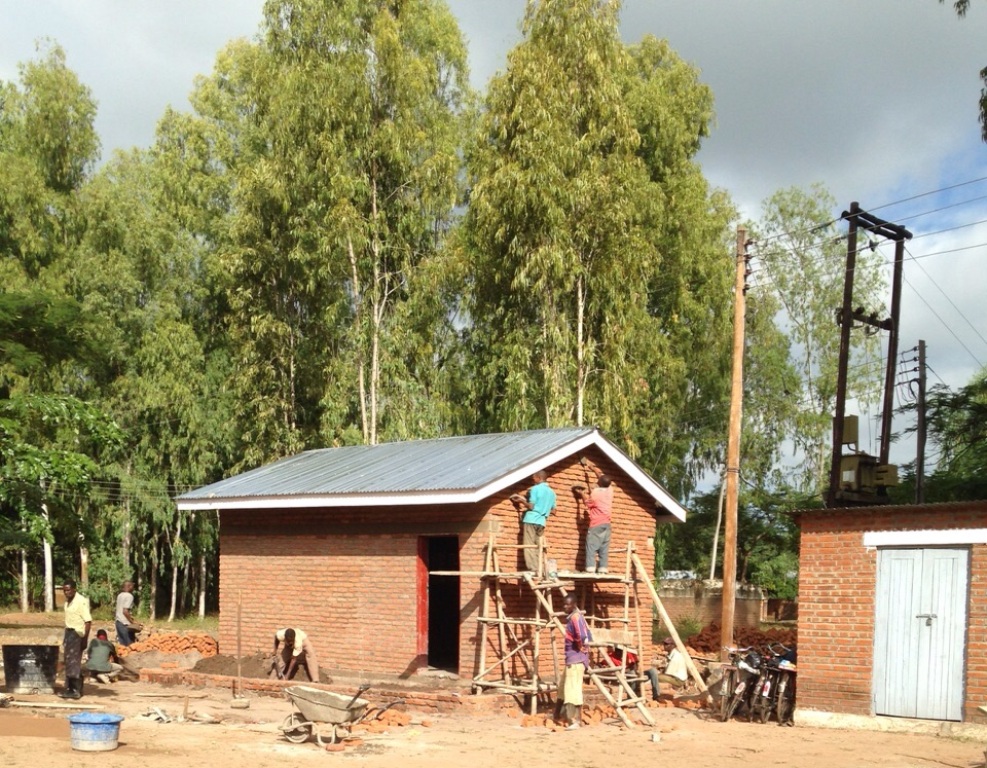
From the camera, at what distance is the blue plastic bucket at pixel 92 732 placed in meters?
12.5

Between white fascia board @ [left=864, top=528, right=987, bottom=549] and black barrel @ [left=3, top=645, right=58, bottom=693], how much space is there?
11.7 meters

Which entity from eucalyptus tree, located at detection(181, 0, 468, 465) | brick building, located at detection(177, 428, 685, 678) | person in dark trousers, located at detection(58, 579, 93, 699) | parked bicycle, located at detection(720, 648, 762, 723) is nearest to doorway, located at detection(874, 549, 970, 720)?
parked bicycle, located at detection(720, 648, 762, 723)

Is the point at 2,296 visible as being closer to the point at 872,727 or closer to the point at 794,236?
the point at 872,727

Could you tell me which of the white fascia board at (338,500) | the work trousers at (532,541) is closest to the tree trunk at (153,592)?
the white fascia board at (338,500)

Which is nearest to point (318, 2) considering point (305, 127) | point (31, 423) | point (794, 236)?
point (305, 127)

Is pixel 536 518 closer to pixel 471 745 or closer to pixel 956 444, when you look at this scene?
pixel 471 745

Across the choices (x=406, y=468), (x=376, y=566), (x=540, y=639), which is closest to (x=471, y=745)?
(x=540, y=639)

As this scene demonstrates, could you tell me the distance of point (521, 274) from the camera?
1128 inches

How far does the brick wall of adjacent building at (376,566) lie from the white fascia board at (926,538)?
4.56 metres

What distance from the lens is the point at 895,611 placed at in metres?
15.8

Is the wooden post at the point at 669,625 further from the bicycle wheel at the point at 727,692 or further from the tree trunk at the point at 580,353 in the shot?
the tree trunk at the point at 580,353

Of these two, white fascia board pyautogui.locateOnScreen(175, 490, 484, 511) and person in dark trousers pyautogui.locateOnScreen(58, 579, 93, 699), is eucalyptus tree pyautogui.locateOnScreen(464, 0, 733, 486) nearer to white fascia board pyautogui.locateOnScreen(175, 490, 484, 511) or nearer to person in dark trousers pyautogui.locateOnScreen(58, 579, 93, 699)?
white fascia board pyautogui.locateOnScreen(175, 490, 484, 511)

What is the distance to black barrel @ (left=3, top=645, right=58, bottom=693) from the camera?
54.8 feet

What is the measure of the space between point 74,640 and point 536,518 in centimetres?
689
